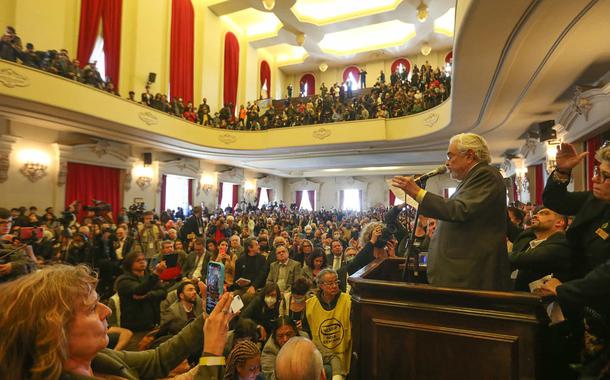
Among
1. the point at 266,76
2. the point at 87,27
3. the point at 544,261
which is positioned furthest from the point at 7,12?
the point at 544,261

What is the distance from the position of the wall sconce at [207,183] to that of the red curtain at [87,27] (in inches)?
229

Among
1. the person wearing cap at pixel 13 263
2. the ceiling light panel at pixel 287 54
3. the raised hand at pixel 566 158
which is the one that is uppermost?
the ceiling light panel at pixel 287 54

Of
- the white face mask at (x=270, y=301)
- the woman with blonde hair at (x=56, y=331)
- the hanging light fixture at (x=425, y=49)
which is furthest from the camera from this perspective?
the hanging light fixture at (x=425, y=49)

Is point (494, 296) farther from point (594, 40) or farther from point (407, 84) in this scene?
point (407, 84)

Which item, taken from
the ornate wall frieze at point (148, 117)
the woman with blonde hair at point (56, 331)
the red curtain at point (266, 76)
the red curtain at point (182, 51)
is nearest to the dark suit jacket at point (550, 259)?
the woman with blonde hair at point (56, 331)

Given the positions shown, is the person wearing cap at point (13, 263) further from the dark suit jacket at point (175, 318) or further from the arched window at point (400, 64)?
the arched window at point (400, 64)

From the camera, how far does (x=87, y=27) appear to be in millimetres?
9258

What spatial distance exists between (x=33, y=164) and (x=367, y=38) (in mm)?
14835

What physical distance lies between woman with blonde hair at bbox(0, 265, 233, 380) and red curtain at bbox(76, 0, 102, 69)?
10755 mm

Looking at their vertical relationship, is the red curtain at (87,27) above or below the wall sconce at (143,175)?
above

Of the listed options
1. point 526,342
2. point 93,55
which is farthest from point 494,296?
point 93,55

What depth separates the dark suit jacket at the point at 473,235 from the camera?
4.43 feet

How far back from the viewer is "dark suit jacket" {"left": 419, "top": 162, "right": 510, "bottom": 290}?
4.43ft

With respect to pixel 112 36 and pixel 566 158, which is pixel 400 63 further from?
pixel 566 158
